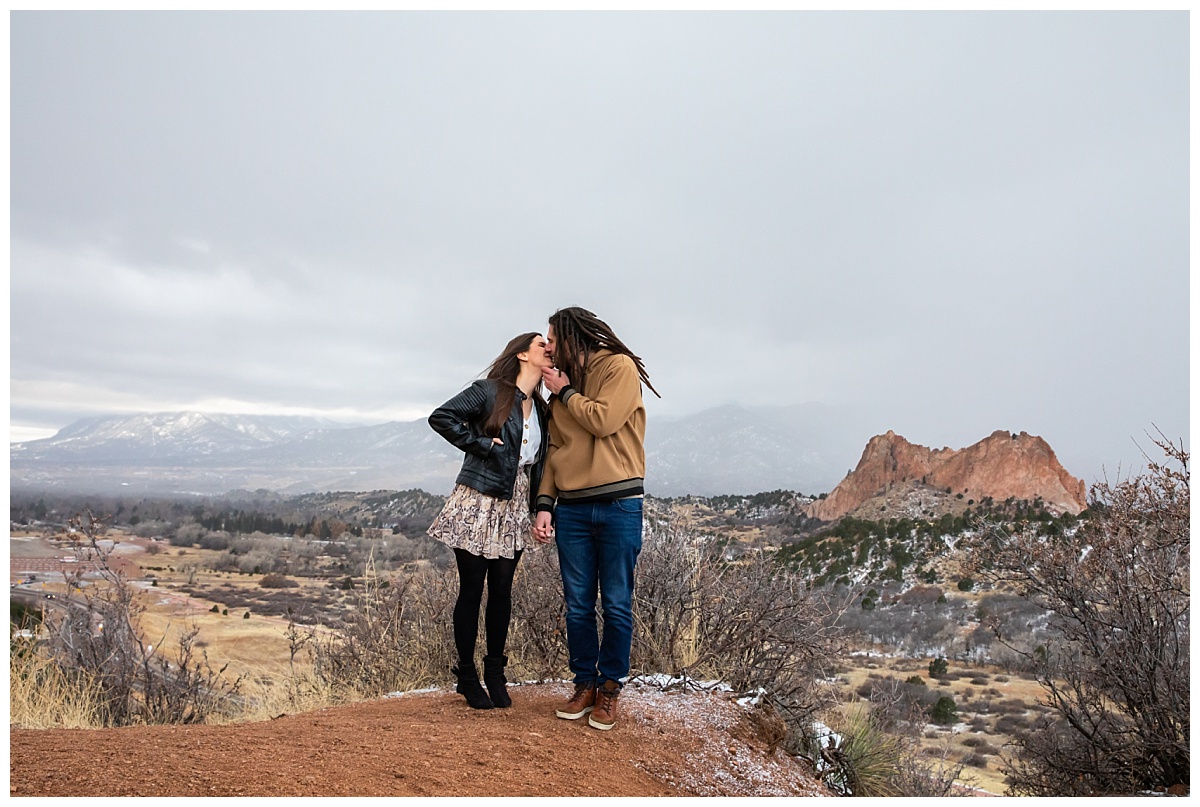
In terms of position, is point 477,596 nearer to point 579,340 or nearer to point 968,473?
point 579,340

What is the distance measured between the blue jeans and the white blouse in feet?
1.09

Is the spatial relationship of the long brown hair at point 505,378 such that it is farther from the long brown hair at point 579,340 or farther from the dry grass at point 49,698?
the dry grass at point 49,698

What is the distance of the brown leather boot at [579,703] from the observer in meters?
3.85

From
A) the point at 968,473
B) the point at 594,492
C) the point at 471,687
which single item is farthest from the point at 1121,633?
the point at 968,473

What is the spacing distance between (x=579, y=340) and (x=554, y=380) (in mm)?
247

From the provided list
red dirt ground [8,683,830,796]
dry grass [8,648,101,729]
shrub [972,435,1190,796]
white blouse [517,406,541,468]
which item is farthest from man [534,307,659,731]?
shrub [972,435,1190,796]

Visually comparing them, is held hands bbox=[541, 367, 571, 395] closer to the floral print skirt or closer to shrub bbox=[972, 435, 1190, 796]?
the floral print skirt

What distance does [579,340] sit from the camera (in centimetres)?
393

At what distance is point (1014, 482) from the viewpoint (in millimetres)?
34344

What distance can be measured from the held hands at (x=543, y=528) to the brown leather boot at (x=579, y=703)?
75 cm

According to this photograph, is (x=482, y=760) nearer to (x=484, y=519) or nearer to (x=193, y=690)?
(x=484, y=519)

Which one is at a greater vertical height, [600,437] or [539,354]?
[539,354]

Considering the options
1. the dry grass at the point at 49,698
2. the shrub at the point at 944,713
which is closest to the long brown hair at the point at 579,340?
the dry grass at the point at 49,698

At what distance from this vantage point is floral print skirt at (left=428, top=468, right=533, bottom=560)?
3.97 m
